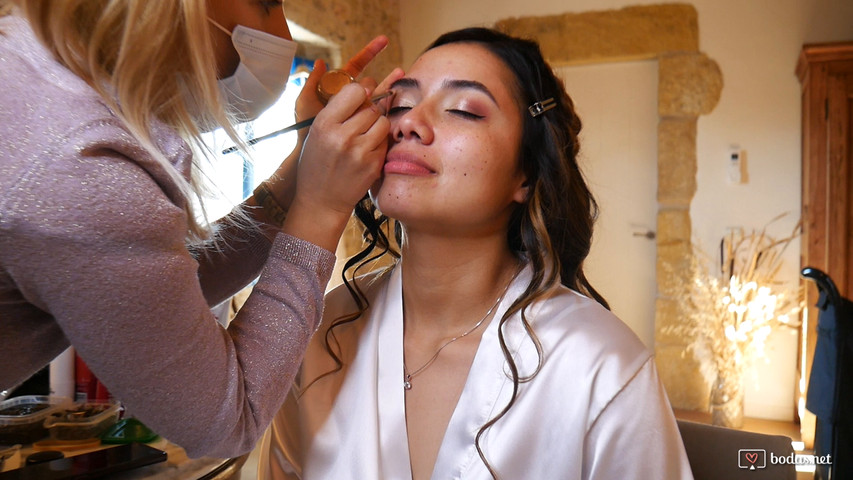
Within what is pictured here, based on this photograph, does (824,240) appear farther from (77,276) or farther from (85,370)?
(77,276)

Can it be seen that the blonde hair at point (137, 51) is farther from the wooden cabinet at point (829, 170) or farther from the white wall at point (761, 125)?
the white wall at point (761, 125)

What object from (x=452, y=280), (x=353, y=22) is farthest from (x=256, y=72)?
(x=353, y=22)

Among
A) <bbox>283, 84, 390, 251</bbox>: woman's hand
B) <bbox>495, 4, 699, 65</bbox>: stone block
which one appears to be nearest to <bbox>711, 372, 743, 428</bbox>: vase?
<bbox>495, 4, 699, 65</bbox>: stone block

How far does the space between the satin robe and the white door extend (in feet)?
10.3

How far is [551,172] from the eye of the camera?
127cm

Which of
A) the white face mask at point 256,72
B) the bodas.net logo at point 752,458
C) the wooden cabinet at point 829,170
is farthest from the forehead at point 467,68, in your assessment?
the wooden cabinet at point 829,170

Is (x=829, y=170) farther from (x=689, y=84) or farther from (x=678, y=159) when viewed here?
(x=689, y=84)

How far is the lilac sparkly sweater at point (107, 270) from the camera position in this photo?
59cm

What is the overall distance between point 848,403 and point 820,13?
2.77 m

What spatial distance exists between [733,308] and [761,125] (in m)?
1.16

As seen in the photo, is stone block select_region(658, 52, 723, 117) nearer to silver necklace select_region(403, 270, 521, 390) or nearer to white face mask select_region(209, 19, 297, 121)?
silver necklace select_region(403, 270, 521, 390)

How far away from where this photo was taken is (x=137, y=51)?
2.21 ft

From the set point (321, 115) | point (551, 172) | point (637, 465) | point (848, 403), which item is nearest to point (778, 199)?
point (848, 403)

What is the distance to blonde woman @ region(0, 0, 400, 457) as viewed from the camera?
60cm
